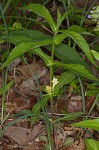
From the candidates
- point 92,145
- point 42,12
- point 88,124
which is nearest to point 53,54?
point 42,12

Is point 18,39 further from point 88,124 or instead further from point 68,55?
point 88,124

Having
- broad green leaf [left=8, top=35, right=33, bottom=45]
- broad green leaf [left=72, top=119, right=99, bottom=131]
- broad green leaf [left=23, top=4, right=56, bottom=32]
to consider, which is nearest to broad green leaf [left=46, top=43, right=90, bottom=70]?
broad green leaf [left=8, top=35, right=33, bottom=45]

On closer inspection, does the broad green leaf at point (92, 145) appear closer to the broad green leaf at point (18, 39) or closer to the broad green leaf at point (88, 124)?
the broad green leaf at point (88, 124)

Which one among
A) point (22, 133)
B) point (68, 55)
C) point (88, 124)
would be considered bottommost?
point (22, 133)

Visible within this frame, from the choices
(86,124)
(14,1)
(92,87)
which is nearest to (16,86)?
(92,87)

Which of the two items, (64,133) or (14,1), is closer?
(64,133)

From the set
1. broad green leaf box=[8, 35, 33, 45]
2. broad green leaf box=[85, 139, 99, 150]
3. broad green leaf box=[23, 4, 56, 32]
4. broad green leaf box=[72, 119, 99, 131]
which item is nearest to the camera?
broad green leaf box=[72, 119, 99, 131]

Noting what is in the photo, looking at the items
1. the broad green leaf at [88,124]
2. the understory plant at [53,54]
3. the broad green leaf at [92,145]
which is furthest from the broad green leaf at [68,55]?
the broad green leaf at [88,124]

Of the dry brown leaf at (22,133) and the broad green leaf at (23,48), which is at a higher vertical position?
the broad green leaf at (23,48)

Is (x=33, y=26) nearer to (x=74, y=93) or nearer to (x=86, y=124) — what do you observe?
(x=74, y=93)

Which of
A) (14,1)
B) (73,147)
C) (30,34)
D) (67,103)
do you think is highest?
(14,1)

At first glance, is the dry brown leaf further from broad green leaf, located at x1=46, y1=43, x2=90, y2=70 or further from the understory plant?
broad green leaf, located at x1=46, y1=43, x2=90, y2=70
